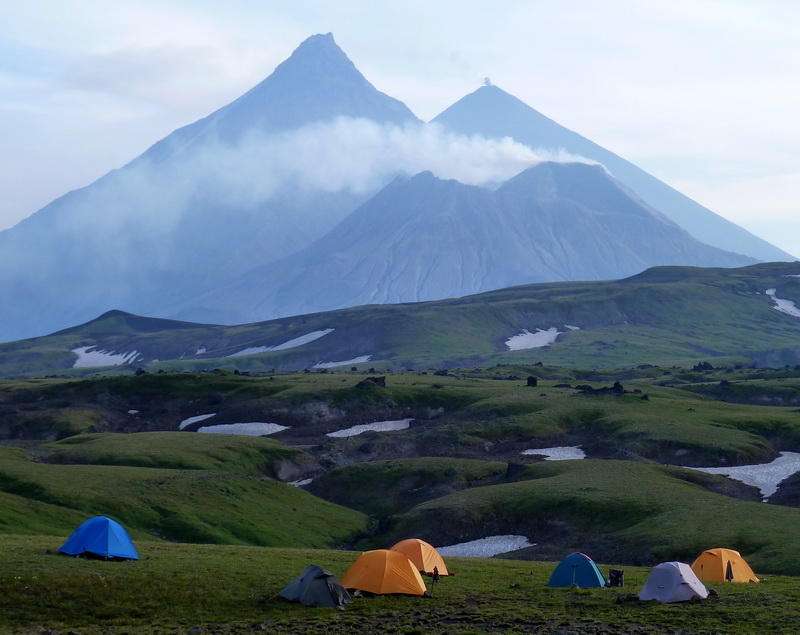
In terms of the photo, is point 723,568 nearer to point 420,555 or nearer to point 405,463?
point 420,555

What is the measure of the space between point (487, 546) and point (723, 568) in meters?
26.9

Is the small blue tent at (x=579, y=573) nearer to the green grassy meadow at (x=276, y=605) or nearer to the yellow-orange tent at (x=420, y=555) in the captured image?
the green grassy meadow at (x=276, y=605)

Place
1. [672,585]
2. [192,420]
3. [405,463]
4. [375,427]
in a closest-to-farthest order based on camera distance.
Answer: [672,585] → [405,463] → [375,427] → [192,420]

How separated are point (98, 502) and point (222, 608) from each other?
113ft

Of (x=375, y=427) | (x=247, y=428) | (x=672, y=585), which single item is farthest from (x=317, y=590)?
(x=247, y=428)

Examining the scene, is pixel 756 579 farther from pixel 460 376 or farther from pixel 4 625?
pixel 460 376

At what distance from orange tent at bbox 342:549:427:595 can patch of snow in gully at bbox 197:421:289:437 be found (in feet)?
257

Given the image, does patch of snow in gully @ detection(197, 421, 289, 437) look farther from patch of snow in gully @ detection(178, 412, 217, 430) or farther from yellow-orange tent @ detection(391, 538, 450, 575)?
yellow-orange tent @ detection(391, 538, 450, 575)

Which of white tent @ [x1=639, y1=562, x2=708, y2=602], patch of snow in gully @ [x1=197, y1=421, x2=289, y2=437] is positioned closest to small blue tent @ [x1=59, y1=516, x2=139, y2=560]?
white tent @ [x1=639, y1=562, x2=708, y2=602]

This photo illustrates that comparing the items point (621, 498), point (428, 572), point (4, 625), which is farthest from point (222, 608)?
point (621, 498)

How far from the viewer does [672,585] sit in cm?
4125

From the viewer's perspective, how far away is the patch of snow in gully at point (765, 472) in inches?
3482

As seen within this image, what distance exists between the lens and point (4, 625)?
35.8 metres

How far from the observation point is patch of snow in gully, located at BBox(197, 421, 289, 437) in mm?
120312
